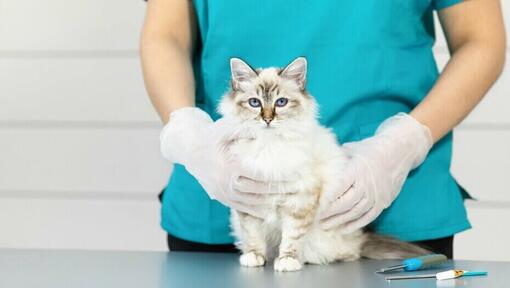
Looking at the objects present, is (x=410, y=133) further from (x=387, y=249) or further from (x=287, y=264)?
(x=287, y=264)

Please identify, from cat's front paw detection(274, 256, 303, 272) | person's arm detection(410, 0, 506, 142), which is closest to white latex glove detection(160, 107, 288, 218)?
cat's front paw detection(274, 256, 303, 272)

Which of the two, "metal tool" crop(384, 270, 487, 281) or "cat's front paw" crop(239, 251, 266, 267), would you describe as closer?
"metal tool" crop(384, 270, 487, 281)

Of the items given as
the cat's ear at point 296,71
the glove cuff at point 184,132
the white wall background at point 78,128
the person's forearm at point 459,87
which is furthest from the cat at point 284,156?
the white wall background at point 78,128

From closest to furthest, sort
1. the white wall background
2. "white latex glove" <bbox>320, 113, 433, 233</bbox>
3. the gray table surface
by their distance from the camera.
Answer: the gray table surface < "white latex glove" <bbox>320, 113, 433, 233</bbox> < the white wall background

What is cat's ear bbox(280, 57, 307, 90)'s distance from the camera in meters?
1.51

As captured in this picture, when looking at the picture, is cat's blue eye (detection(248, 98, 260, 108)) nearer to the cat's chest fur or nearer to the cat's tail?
the cat's chest fur

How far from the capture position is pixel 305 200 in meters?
1.55

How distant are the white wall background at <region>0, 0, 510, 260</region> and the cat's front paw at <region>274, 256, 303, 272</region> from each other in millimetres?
1614

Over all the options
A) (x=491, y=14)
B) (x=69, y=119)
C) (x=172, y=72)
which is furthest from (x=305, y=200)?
(x=69, y=119)

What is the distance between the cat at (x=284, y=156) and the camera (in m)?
1.51

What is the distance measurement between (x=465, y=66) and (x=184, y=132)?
57 cm

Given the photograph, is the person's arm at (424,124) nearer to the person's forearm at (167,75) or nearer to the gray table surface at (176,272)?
the gray table surface at (176,272)

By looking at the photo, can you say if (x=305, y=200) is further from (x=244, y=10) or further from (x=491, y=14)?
(x=491, y=14)

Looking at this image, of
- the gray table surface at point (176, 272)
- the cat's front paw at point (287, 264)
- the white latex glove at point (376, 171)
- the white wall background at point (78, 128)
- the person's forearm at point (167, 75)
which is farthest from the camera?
the white wall background at point (78, 128)
